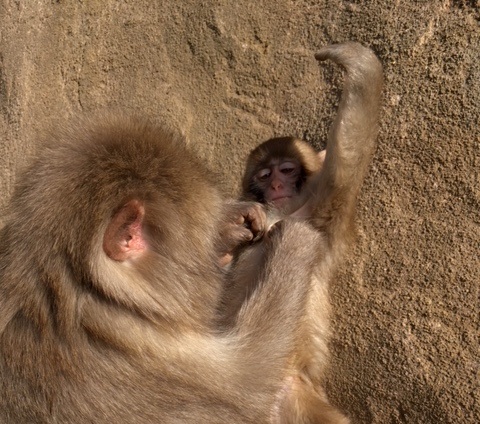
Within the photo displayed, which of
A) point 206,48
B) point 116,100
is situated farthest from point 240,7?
point 116,100

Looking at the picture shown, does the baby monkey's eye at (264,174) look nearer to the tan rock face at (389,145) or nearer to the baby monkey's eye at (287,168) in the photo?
the baby monkey's eye at (287,168)

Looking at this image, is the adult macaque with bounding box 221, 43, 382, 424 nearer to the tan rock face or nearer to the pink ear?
the tan rock face

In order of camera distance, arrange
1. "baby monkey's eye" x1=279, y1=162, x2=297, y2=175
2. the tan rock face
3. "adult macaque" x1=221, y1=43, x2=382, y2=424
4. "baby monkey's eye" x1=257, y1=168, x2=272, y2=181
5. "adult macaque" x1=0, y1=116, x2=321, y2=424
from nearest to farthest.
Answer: "adult macaque" x1=0, y1=116, x2=321, y2=424 → the tan rock face → "adult macaque" x1=221, y1=43, x2=382, y2=424 → "baby monkey's eye" x1=279, y1=162, x2=297, y2=175 → "baby monkey's eye" x1=257, y1=168, x2=272, y2=181

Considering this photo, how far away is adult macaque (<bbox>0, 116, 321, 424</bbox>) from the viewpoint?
8.41ft

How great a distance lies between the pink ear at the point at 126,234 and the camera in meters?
2.57

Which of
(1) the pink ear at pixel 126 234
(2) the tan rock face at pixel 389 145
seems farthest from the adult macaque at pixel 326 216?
(1) the pink ear at pixel 126 234

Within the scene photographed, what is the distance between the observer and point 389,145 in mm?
3199

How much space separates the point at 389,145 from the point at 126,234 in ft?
4.08

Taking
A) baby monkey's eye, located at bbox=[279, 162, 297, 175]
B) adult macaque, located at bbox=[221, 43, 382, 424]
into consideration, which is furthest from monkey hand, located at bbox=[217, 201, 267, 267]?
baby monkey's eye, located at bbox=[279, 162, 297, 175]

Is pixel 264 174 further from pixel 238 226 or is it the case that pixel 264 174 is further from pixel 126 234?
pixel 126 234

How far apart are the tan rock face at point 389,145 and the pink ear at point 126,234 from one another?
984 millimetres

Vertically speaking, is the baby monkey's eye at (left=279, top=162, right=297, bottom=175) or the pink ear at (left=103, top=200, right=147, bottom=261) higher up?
the baby monkey's eye at (left=279, top=162, right=297, bottom=175)

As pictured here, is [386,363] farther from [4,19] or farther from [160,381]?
[4,19]

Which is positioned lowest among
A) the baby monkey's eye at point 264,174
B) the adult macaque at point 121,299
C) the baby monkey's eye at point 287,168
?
the adult macaque at point 121,299
